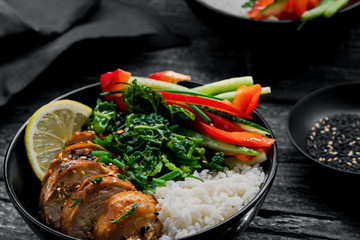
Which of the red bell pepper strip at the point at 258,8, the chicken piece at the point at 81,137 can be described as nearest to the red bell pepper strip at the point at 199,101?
the chicken piece at the point at 81,137

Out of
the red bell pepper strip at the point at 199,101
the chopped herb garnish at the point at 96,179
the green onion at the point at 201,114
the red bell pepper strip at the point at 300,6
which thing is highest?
the red bell pepper strip at the point at 300,6

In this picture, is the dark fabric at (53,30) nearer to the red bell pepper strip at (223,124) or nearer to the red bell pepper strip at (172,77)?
the red bell pepper strip at (172,77)

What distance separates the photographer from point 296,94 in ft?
14.9

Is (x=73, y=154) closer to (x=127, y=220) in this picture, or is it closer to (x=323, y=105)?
(x=127, y=220)

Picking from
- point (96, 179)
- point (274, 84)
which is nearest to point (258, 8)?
point (274, 84)

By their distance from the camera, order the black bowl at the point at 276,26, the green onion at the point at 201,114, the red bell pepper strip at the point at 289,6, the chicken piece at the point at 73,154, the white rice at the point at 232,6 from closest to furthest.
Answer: the chicken piece at the point at 73,154, the green onion at the point at 201,114, the black bowl at the point at 276,26, the red bell pepper strip at the point at 289,6, the white rice at the point at 232,6

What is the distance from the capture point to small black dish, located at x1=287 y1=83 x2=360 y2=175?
13.1ft

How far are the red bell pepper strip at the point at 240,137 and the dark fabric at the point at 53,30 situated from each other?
2.29 meters

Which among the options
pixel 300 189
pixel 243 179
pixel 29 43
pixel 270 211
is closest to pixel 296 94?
pixel 300 189

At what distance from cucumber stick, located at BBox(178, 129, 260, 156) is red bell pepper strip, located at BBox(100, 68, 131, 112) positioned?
0.56 meters

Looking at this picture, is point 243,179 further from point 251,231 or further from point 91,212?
point 91,212

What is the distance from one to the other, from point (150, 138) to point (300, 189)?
1359 millimetres

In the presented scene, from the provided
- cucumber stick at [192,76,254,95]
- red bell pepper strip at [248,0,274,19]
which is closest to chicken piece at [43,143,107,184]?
cucumber stick at [192,76,254,95]

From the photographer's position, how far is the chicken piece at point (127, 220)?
243 centimetres
